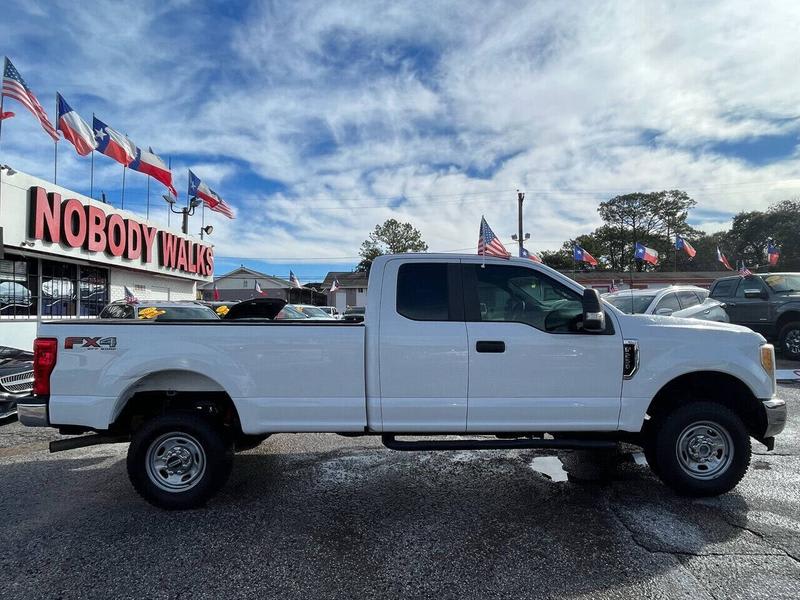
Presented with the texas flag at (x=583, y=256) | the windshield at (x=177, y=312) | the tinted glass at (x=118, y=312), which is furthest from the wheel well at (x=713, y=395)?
the texas flag at (x=583, y=256)

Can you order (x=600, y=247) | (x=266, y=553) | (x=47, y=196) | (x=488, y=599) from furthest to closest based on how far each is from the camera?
(x=600, y=247)
(x=47, y=196)
(x=266, y=553)
(x=488, y=599)

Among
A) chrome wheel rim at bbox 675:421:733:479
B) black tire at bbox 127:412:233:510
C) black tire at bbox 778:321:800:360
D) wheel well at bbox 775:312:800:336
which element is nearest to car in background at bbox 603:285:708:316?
wheel well at bbox 775:312:800:336

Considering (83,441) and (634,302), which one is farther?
(634,302)

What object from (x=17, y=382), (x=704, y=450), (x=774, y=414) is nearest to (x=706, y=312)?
Answer: (x=774, y=414)

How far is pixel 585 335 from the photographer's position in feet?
12.8

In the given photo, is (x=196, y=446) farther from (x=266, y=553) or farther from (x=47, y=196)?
(x=47, y=196)

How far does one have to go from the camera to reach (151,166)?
1809 centimetres

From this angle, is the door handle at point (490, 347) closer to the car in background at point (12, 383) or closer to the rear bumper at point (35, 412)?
the rear bumper at point (35, 412)

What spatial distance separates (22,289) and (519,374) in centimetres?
1459

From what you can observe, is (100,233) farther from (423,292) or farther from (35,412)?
(423,292)

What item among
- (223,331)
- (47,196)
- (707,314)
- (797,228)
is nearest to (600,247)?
(797,228)

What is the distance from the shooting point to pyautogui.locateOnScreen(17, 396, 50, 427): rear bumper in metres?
3.85

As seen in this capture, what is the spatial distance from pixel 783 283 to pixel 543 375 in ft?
37.0

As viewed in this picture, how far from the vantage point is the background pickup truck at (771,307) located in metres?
11.3
